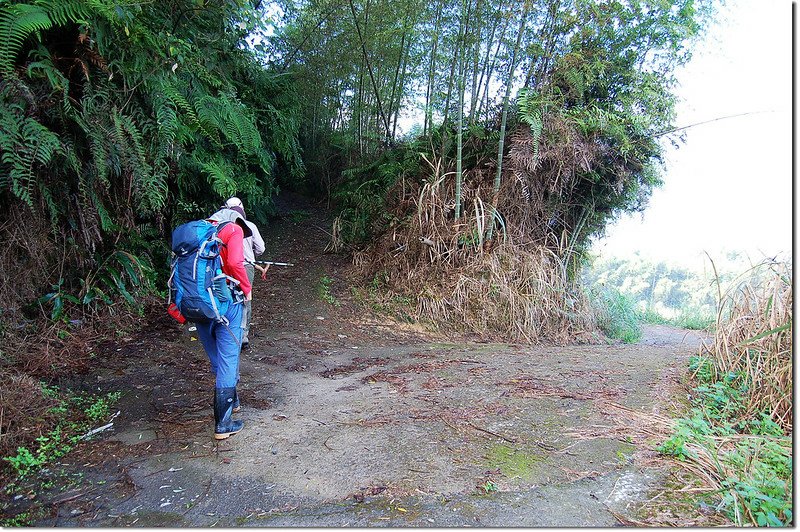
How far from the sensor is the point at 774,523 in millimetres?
1712

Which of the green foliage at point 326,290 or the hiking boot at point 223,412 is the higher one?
the green foliage at point 326,290

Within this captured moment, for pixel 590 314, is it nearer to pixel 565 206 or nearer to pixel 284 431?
pixel 565 206

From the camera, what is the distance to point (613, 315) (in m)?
8.79

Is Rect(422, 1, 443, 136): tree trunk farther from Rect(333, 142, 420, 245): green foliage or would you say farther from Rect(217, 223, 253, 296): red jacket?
Rect(217, 223, 253, 296): red jacket

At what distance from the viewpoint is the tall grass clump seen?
189 cm

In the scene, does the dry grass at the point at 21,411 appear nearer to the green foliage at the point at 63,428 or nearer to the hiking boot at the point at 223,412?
the green foliage at the point at 63,428

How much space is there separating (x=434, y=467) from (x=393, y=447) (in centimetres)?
33

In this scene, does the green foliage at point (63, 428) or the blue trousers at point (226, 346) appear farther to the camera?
the blue trousers at point (226, 346)

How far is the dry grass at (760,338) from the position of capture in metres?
2.88

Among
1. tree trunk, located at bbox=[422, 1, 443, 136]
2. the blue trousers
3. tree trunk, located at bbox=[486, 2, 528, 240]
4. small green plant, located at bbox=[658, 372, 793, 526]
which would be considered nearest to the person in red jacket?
the blue trousers

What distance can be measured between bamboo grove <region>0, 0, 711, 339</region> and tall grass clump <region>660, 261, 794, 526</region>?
3.20m

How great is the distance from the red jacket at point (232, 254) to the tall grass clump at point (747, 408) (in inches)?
105

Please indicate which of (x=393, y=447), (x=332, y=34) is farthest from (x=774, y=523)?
(x=332, y=34)

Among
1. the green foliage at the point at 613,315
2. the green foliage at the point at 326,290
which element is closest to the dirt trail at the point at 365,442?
the green foliage at the point at 326,290
